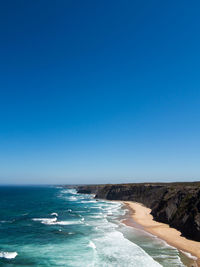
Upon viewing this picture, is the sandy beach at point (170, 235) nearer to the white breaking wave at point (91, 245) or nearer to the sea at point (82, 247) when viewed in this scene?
the sea at point (82, 247)

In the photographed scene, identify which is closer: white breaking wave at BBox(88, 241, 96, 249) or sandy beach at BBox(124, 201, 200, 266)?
sandy beach at BBox(124, 201, 200, 266)

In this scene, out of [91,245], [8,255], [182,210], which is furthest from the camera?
[182,210]

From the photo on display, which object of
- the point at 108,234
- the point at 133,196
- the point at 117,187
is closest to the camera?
the point at 108,234

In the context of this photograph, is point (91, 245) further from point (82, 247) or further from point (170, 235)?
point (170, 235)

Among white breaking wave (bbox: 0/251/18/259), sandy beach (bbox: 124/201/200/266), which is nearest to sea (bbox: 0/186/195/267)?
white breaking wave (bbox: 0/251/18/259)

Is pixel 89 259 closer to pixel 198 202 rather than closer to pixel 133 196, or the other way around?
pixel 198 202

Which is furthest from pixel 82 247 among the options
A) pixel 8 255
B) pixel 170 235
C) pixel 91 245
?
pixel 170 235

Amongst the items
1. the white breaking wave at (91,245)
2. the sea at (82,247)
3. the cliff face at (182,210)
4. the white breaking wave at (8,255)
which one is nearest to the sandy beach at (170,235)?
the cliff face at (182,210)

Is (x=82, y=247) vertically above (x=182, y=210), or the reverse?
(x=182, y=210)

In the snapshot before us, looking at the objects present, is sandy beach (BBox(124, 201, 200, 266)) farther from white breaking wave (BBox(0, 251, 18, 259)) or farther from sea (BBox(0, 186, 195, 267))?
white breaking wave (BBox(0, 251, 18, 259))

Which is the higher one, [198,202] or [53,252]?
[198,202]

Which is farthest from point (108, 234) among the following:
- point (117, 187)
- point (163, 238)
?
point (117, 187)
